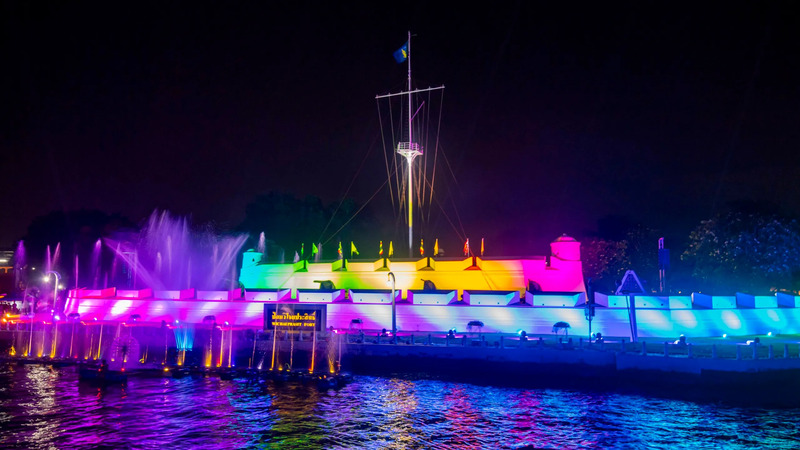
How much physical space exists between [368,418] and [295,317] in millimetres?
14067

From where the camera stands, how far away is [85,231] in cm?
6631

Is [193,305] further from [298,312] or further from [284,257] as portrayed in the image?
[284,257]

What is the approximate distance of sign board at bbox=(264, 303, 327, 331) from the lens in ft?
108

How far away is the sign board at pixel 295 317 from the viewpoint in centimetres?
3284

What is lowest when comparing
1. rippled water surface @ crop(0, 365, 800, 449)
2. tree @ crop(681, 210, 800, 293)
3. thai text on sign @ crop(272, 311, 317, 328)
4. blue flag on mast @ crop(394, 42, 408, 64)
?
rippled water surface @ crop(0, 365, 800, 449)

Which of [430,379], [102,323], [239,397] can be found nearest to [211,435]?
[239,397]

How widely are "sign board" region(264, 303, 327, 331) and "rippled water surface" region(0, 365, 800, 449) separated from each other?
285 inches

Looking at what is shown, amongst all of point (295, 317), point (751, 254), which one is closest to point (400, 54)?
point (295, 317)

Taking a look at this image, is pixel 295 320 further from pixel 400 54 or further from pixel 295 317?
pixel 400 54

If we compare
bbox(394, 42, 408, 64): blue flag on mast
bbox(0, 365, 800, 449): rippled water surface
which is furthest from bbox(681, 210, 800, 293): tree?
bbox(394, 42, 408, 64): blue flag on mast

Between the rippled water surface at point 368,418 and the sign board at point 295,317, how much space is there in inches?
285

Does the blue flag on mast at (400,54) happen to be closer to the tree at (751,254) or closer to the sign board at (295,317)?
the sign board at (295,317)

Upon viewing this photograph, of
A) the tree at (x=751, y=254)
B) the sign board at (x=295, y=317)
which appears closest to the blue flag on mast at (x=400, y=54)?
the sign board at (x=295, y=317)

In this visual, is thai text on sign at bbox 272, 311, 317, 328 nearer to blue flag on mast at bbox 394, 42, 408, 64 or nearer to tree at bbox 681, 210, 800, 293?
blue flag on mast at bbox 394, 42, 408, 64
